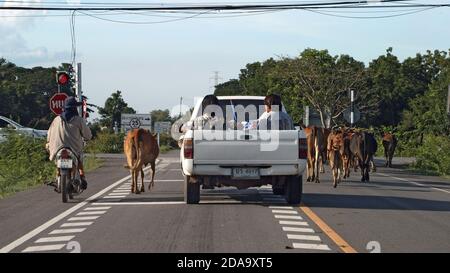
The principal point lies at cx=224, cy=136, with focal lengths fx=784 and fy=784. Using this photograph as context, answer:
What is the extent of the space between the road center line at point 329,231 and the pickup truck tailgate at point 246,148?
3.46 feet

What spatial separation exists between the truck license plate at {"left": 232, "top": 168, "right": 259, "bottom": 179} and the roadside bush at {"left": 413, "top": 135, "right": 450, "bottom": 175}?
17.7m

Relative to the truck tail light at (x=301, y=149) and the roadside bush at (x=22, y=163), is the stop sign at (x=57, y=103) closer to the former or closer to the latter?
the roadside bush at (x=22, y=163)

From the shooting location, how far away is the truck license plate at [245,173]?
1465 centimetres

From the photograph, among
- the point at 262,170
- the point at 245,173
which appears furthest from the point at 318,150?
the point at 245,173

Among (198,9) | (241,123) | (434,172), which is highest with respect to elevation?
(198,9)

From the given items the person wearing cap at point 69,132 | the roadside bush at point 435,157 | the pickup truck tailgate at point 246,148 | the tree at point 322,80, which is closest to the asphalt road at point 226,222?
the pickup truck tailgate at point 246,148

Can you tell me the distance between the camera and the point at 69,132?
52.6ft

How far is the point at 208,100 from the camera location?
16.6 m

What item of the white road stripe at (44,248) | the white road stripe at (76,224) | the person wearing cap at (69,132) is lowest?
the white road stripe at (44,248)
